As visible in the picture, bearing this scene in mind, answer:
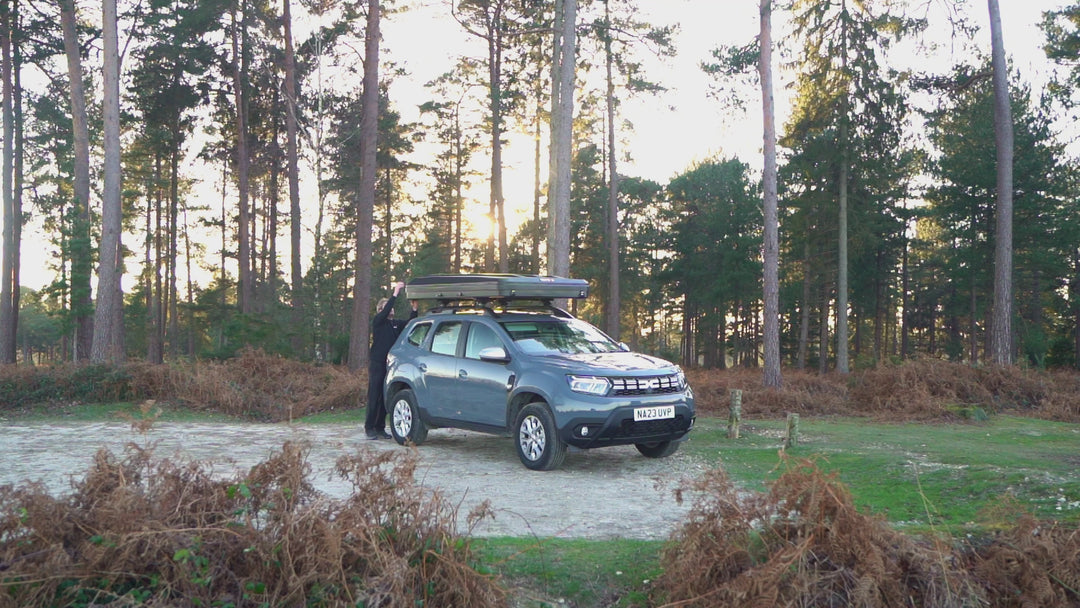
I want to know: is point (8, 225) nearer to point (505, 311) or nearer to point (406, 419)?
point (406, 419)

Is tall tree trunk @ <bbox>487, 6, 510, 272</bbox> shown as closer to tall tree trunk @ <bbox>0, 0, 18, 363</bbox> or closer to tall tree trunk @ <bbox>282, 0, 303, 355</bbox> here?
tall tree trunk @ <bbox>282, 0, 303, 355</bbox>

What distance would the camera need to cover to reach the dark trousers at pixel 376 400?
11.9 metres

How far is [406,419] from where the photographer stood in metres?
11.3

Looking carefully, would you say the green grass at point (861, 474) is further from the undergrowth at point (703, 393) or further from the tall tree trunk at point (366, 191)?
the tall tree trunk at point (366, 191)

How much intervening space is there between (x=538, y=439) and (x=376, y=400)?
3.53m

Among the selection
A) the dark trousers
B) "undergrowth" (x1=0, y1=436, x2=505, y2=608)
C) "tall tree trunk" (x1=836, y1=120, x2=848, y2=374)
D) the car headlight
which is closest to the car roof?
the dark trousers

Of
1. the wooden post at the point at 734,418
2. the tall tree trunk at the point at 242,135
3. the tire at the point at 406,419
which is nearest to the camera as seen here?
the tire at the point at 406,419

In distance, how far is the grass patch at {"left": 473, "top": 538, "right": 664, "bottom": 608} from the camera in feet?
16.1

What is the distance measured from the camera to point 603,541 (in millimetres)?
5996

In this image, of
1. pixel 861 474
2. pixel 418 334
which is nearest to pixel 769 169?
pixel 418 334

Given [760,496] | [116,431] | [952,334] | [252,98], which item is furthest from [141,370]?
[952,334]

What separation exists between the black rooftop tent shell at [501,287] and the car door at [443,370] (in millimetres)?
463

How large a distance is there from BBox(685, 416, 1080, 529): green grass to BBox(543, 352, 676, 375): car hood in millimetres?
1460

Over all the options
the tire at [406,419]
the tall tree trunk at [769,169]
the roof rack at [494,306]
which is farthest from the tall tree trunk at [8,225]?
the tall tree trunk at [769,169]
